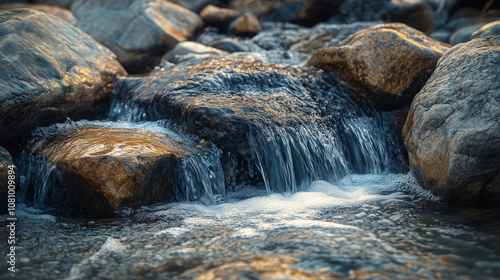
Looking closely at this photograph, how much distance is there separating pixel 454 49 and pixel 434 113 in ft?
3.45

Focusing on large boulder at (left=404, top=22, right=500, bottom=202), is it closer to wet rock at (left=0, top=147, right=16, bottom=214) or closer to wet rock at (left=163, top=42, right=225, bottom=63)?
wet rock at (left=0, top=147, right=16, bottom=214)

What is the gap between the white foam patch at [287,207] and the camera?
3.16 meters

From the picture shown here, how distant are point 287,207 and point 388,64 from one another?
2.61 m

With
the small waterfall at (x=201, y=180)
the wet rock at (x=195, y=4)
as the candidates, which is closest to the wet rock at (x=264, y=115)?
the small waterfall at (x=201, y=180)

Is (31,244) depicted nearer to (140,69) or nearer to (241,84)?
(241,84)

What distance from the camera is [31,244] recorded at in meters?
2.94

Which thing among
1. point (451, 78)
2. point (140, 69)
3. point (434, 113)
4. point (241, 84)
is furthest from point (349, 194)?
point (140, 69)

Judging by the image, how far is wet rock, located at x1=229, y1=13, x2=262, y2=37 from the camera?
33.5 feet

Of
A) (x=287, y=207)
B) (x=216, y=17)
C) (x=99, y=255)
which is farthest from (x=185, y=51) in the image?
(x=99, y=255)

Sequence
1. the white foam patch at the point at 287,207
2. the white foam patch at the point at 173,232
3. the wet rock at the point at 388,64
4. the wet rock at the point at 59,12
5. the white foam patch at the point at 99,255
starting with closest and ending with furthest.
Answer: the white foam patch at the point at 99,255, the white foam patch at the point at 173,232, the white foam patch at the point at 287,207, the wet rock at the point at 388,64, the wet rock at the point at 59,12

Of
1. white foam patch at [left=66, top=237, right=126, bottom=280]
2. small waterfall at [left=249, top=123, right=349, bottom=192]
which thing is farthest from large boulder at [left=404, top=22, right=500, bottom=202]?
white foam patch at [left=66, top=237, right=126, bottom=280]

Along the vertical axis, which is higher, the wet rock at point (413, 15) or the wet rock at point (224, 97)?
the wet rock at point (413, 15)

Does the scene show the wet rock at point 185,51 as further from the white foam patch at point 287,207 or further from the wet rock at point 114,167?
the white foam patch at point 287,207

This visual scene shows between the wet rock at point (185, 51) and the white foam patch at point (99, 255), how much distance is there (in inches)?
212
